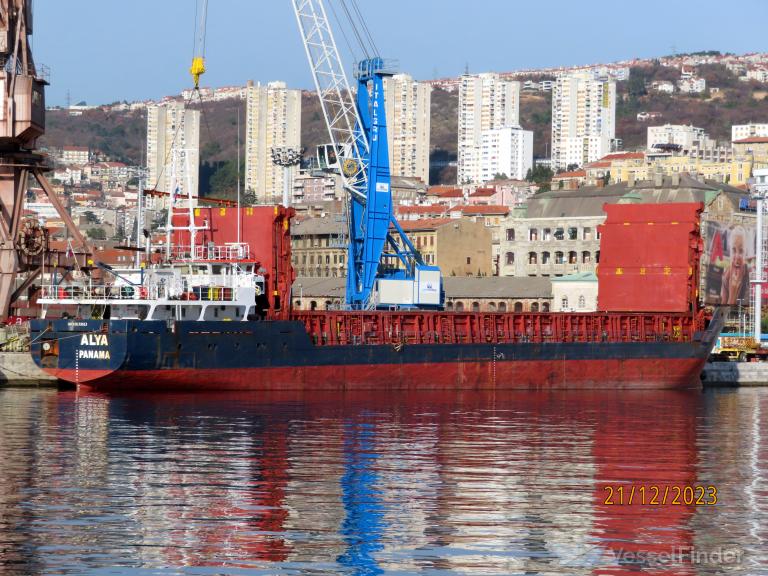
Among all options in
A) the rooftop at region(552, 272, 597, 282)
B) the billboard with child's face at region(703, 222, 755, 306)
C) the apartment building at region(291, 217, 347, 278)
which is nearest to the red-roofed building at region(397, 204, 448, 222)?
the apartment building at region(291, 217, 347, 278)

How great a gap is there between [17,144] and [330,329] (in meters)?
14.5

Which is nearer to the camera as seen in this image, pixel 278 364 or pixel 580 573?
pixel 580 573

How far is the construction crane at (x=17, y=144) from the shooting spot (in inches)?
2269

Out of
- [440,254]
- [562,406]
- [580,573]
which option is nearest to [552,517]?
[580,573]

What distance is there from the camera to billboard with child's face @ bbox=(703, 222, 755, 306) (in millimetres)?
100688

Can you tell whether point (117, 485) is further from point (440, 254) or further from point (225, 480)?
point (440, 254)

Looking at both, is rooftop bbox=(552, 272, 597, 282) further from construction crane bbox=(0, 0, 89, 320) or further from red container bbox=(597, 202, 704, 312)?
construction crane bbox=(0, 0, 89, 320)

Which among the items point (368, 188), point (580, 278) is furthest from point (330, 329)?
point (580, 278)

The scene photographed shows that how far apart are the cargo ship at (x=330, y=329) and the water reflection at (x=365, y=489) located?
5136mm

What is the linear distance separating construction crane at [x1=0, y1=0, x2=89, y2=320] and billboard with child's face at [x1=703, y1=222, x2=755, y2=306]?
5276 cm

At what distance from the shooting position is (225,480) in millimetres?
30344

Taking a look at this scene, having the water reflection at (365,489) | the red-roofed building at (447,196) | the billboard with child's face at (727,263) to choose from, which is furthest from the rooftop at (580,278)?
the red-roofed building at (447,196)

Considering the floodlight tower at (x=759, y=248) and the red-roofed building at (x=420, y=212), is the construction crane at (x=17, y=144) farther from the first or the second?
the red-roofed building at (x=420, y=212)

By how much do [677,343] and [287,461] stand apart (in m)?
33.1
